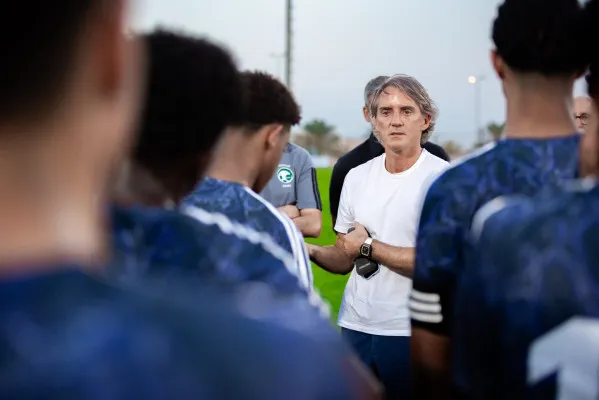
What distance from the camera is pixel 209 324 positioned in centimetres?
68

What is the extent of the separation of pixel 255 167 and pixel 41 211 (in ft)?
6.20

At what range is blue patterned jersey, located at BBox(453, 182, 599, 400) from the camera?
1.53m

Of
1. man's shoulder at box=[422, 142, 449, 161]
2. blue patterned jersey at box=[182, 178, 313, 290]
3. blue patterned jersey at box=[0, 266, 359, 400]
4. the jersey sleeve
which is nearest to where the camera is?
blue patterned jersey at box=[0, 266, 359, 400]

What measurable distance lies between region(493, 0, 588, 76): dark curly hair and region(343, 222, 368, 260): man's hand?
186cm

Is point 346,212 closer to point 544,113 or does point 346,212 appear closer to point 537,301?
point 544,113

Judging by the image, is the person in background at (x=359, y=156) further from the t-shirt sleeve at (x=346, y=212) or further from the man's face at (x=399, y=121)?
the man's face at (x=399, y=121)

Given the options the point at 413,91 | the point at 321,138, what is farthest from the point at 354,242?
the point at 321,138

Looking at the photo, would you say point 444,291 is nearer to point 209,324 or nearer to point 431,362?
point 431,362

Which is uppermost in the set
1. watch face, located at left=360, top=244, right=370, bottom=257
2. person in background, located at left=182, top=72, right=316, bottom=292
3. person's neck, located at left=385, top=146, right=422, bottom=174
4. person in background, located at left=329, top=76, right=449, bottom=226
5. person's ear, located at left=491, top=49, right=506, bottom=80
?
person's ear, located at left=491, top=49, right=506, bottom=80

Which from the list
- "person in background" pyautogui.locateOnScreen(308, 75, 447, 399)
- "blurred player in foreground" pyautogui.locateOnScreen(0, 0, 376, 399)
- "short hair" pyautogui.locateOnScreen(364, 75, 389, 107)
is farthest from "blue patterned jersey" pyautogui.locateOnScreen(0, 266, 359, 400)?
"short hair" pyautogui.locateOnScreen(364, 75, 389, 107)

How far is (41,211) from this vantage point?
66 cm

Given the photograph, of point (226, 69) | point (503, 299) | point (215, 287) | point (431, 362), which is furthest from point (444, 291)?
point (215, 287)

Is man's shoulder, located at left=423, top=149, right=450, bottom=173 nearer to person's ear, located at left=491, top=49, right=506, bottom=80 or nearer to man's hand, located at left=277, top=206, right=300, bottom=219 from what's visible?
man's hand, located at left=277, top=206, right=300, bottom=219

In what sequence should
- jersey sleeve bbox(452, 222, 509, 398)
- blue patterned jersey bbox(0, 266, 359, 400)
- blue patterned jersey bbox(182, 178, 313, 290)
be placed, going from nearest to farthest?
blue patterned jersey bbox(0, 266, 359, 400) → jersey sleeve bbox(452, 222, 509, 398) → blue patterned jersey bbox(182, 178, 313, 290)
